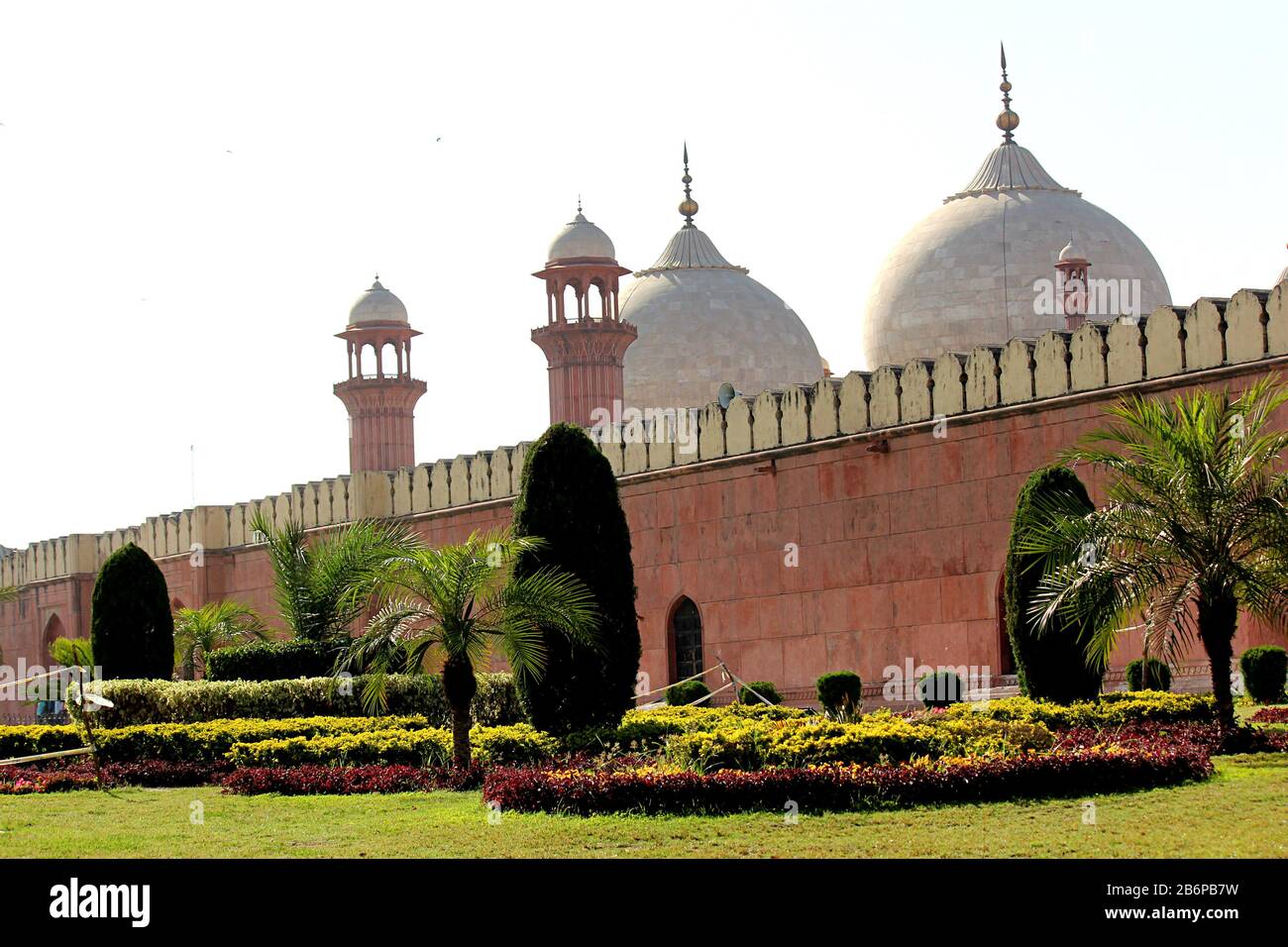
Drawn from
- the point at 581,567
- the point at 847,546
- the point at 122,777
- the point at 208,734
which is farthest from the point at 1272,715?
the point at 122,777

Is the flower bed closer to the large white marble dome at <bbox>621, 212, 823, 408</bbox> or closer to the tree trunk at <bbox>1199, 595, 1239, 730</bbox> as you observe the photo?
the tree trunk at <bbox>1199, 595, 1239, 730</bbox>

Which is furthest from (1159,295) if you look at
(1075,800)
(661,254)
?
(1075,800)

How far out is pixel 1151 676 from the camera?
16.5m

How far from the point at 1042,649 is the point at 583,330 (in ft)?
57.9

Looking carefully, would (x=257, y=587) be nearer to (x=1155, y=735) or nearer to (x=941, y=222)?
(x=941, y=222)

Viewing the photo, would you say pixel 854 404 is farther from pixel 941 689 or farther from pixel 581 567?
pixel 581 567

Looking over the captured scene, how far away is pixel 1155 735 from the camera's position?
12.4 m

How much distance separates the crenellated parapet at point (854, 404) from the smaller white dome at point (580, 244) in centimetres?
509

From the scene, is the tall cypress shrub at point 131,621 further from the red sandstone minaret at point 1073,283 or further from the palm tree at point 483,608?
the red sandstone minaret at point 1073,283

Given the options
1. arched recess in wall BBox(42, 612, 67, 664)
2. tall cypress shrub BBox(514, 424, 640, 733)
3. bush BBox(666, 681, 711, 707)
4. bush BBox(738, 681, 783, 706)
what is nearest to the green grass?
tall cypress shrub BBox(514, 424, 640, 733)

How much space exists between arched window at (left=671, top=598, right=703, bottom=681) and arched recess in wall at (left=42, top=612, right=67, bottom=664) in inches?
686

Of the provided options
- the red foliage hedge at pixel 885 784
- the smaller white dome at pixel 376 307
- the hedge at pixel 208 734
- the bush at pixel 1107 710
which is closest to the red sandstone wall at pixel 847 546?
the bush at pixel 1107 710
